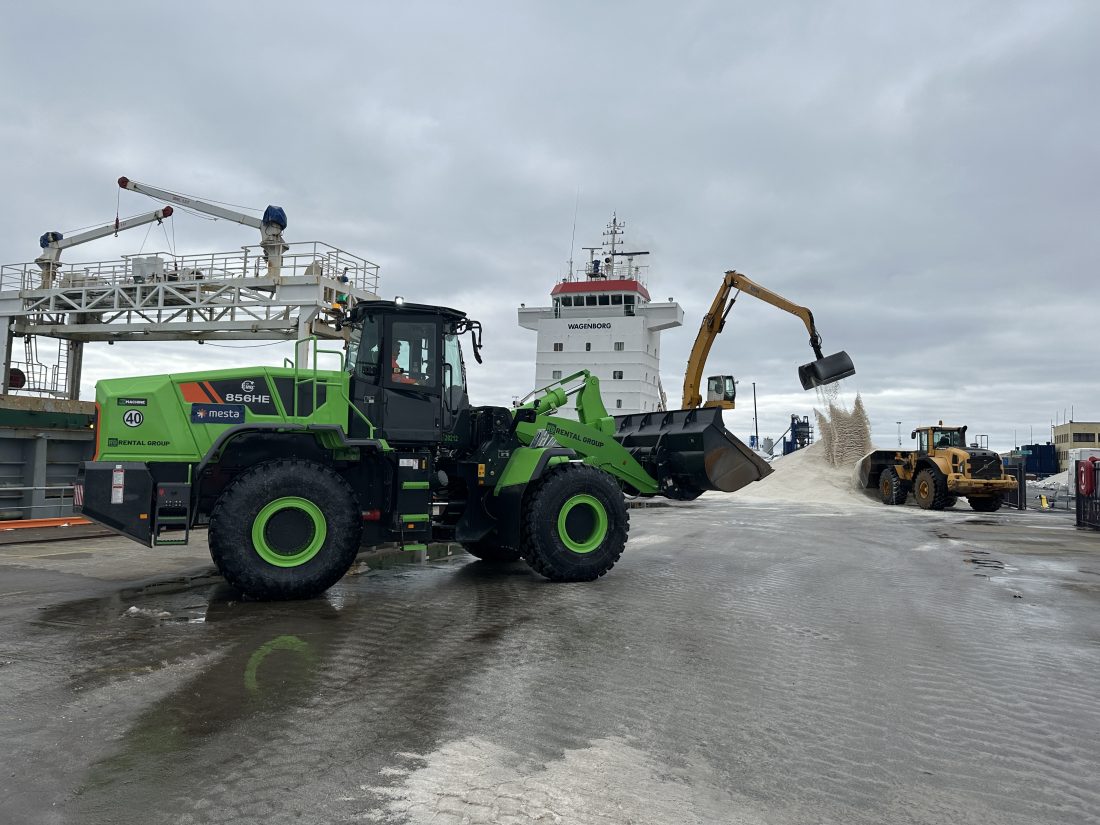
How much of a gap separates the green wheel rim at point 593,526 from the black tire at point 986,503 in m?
17.9

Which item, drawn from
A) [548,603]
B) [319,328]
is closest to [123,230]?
[319,328]

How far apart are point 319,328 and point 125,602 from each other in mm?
15877

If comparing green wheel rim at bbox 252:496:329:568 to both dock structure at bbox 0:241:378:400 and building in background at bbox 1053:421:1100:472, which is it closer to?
dock structure at bbox 0:241:378:400

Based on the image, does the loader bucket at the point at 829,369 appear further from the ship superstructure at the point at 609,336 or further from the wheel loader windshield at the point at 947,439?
the ship superstructure at the point at 609,336

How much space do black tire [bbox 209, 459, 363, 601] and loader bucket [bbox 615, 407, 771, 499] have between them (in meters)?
4.49

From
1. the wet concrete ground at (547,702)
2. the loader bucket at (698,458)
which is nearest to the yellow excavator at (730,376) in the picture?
the loader bucket at (698,458)

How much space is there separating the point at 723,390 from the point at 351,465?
8269 mm

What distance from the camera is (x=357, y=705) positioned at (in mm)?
3869

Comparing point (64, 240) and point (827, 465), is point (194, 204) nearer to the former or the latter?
point (64, 240)

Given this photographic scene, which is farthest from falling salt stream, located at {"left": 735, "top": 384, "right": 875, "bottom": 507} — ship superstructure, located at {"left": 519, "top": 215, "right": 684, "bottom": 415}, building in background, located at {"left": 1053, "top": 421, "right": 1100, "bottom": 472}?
building in background, located at {"left": 1053, "top": 421, "right": 1100, "bottom": 472}

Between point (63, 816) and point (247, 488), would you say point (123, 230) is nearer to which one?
point (247, 488)

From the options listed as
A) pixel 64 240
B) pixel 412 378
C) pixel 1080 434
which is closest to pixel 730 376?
pixel 412 378

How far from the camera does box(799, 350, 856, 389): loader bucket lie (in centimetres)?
1411

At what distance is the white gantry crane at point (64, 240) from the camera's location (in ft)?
83.7
